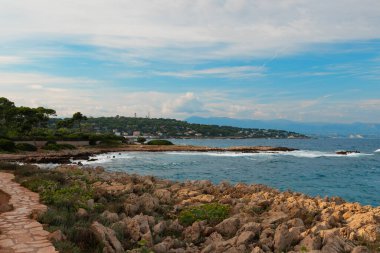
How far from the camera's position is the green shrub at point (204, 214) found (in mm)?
11344

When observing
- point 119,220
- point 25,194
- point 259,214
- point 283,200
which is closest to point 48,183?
point 25,194

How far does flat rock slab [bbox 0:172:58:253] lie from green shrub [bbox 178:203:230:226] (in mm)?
4350

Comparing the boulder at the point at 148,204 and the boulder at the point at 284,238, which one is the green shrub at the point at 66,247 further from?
the boulder at the point at 284,238

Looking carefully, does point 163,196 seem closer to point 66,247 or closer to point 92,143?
point 66,247

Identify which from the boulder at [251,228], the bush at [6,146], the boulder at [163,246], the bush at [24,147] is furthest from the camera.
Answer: the bush at [24,147]

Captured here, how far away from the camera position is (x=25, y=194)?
13.5 metres

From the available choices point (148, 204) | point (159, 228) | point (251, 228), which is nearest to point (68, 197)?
point (148, 204)

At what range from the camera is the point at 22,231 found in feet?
27.7

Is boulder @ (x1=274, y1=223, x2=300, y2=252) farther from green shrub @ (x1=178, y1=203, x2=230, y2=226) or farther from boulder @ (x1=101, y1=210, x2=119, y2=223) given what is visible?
boulder @ (x1=101, y1=210, x2=119, y2=223)

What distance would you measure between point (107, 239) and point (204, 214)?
13.8 ft

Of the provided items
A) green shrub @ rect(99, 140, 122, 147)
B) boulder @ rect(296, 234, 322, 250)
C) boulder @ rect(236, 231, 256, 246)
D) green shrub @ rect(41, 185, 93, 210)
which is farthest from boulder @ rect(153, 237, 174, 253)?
green shrub @ rect(99, 140, 122, 147)

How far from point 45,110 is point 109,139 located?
1433 centimetres

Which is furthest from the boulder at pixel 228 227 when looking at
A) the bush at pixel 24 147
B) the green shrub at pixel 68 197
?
the bush at pixel 24 147

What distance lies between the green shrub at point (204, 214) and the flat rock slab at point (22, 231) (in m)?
4.35
